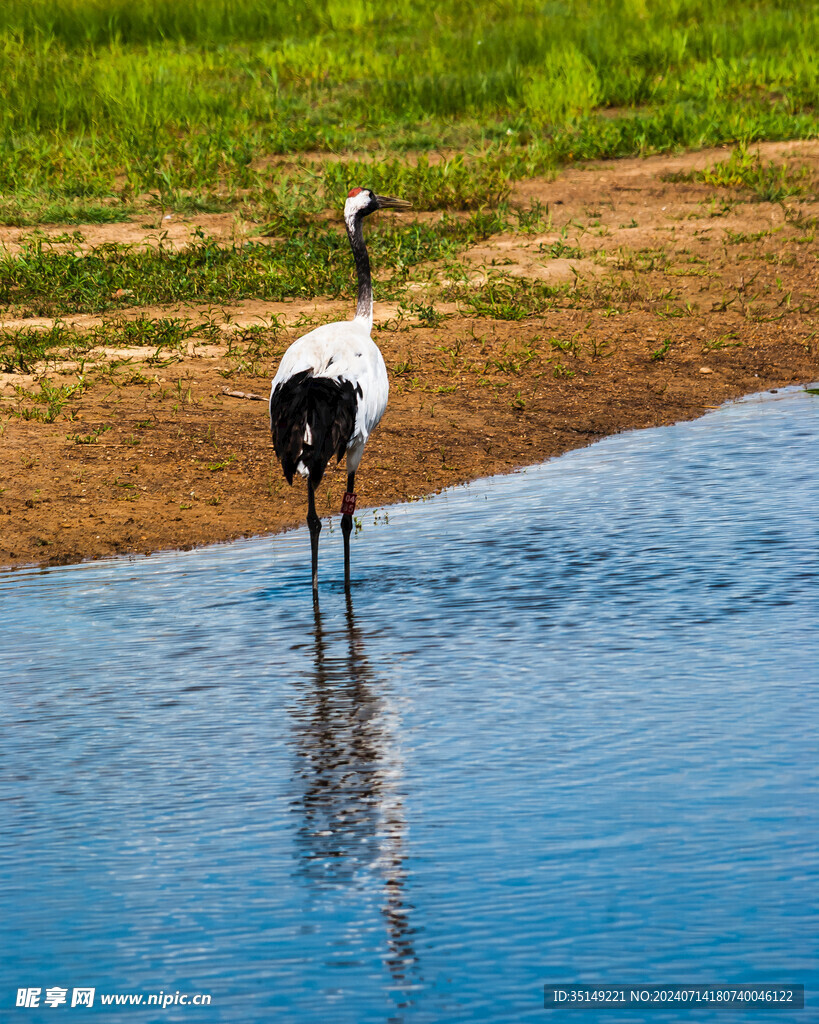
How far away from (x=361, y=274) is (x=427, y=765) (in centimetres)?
343

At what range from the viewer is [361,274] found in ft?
23.6

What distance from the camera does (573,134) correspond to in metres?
13.6

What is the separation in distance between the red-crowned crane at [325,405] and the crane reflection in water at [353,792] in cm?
88

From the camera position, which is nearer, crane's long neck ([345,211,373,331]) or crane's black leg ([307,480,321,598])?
crane's black leg ([307,480,321,598])

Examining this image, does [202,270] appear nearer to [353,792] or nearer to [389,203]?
[389,203]

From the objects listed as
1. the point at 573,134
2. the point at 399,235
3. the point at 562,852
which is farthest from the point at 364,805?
the point at 573,134

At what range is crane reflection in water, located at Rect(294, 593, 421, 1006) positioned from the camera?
3535mm

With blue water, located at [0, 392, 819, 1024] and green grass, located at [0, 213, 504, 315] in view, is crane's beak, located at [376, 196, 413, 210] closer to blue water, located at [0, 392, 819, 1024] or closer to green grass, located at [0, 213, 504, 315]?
blue water, located at [0, 392, 819, 1024]

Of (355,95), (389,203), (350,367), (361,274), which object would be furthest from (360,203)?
(355,95)

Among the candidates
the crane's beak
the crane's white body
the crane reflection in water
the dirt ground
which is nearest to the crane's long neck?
the crane's beak

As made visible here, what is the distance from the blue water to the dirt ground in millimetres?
583

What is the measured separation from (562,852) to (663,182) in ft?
32.1

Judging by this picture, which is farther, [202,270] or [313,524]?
[202,270]

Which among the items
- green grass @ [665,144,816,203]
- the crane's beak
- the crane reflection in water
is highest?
the crane's beak
